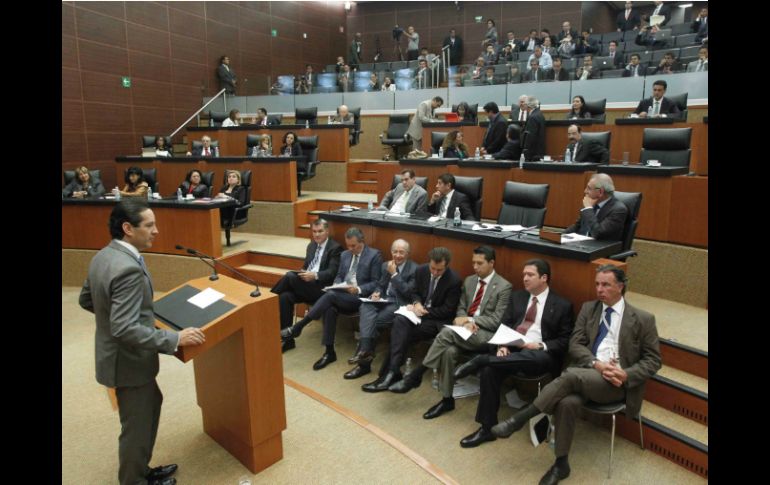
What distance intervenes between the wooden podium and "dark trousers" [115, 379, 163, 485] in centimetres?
28

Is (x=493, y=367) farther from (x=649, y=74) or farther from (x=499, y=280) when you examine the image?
(x=649, y=74)

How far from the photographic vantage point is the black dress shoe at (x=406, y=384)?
11.4 feet

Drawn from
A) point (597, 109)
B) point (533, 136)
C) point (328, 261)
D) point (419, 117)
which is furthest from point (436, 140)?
point (328, 261)

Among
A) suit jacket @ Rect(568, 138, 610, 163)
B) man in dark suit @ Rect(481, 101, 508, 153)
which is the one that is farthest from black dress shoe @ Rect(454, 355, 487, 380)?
man in dark suit @ Rect(481, 101, 508, 153)

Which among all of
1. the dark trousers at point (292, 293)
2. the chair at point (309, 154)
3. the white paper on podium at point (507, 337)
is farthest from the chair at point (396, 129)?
the white paper on podium at point (507, 337)


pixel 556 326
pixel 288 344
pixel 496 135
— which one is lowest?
pixel 288 344

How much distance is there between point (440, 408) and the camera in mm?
3221

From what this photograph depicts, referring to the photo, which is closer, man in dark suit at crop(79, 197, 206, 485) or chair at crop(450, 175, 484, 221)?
man in dark suit at crop(79, 197, 206, 485)

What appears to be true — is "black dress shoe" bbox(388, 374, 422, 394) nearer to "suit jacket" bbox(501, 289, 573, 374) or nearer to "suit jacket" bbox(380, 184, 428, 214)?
"suit jacket" bbox(501, 289, 573, 374)

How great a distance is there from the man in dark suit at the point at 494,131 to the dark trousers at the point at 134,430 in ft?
16.1

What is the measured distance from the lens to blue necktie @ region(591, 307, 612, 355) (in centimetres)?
278

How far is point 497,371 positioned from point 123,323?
196cm

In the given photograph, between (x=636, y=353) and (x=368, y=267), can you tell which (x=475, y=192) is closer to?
(x=368, y=267)

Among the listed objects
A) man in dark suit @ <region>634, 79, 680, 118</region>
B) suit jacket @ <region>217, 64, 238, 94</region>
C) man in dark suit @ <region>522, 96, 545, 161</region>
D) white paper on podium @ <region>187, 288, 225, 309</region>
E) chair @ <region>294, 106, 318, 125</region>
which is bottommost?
white paper on podium @ <region>187, 288, 225, 309</region>
